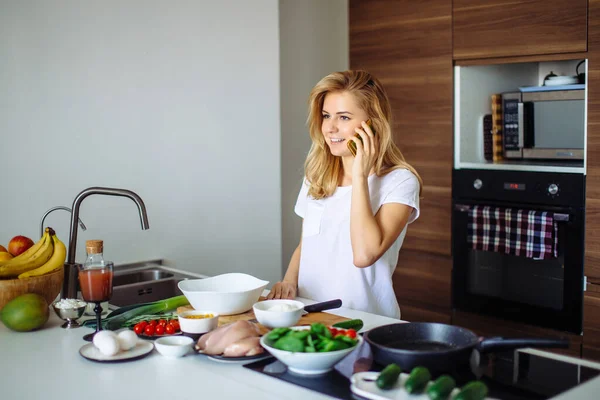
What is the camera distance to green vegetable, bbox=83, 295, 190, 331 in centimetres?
202

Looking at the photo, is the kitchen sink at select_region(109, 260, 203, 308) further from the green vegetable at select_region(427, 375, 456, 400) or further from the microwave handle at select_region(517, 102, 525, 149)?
the microwave handle at select_region(517, 102, 525, 149)

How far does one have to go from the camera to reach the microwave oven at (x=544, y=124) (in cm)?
337

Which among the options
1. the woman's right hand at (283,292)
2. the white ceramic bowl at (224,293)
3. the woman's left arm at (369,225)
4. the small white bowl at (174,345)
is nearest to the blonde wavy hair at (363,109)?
the woman's left arm at (369,225)

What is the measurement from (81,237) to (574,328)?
2.20m

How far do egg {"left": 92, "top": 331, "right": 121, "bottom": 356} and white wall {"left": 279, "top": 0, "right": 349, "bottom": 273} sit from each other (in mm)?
2364

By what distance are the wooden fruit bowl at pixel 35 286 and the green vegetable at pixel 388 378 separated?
115cm

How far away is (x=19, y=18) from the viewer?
2.94 meters

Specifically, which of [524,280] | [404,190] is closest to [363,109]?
[404,190]

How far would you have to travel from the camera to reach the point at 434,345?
170 centimetres

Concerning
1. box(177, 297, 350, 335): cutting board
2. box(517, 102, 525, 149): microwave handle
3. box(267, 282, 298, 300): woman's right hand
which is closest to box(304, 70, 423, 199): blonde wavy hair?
box(267, 282, 298, 300): woman's right hand

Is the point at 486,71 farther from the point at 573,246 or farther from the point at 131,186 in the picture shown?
the point at 131,186

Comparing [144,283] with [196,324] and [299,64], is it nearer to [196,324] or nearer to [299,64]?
[196,324]

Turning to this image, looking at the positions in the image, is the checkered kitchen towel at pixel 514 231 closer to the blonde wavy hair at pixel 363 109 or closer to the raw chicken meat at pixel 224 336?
the blonde wavy hair at pixel 363 109

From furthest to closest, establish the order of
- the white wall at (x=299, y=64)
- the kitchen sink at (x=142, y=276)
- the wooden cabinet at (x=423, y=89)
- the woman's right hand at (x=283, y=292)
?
1. the white wall at (x=299, y=64)
2. the wooden cabinet at (x=423, y=89)
3. the kitchen sink at (x=142, y=276)
4. the woman's right hand at (x=283, y=292)
